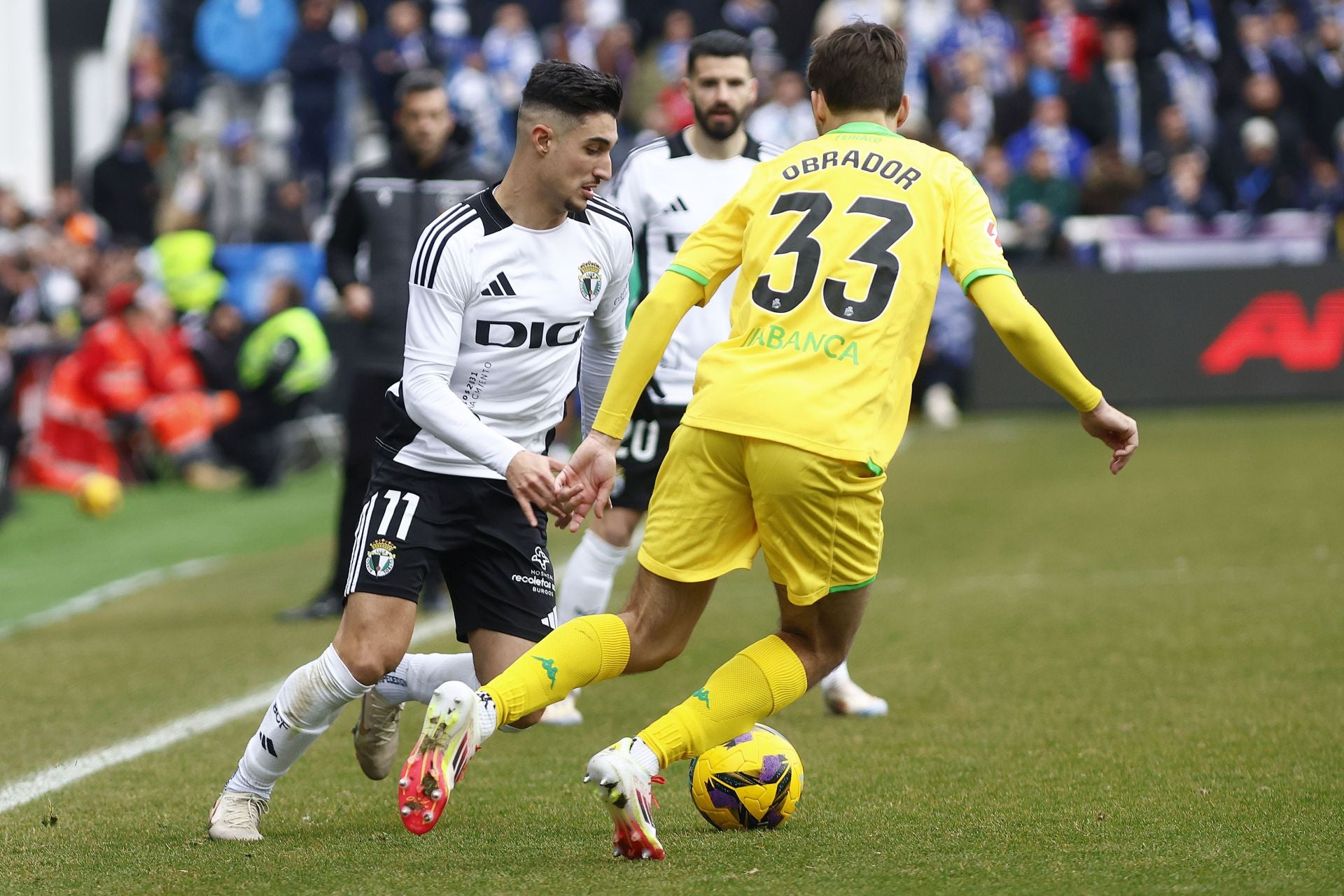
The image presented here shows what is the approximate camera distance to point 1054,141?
58.3ft

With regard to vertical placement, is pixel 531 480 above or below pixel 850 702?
above

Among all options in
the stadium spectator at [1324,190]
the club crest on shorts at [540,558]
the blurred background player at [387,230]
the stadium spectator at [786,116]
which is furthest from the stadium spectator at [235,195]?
the club crest on shorts at [540,558]

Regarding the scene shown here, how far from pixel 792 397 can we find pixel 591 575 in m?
2.42

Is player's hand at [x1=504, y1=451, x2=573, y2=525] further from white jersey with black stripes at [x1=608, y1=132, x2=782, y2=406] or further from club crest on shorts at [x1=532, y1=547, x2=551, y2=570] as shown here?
white jersey with black stripes at [x1=608, y1=132, x2=782, y2=406]

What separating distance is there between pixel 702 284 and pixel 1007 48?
1564 centimetres

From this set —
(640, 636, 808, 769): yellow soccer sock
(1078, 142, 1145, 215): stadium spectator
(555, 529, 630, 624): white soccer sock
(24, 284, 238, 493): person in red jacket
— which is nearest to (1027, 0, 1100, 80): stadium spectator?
(1078, 142, 1145, 215): stadium spectator

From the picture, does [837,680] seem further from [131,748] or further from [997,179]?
[997,179]

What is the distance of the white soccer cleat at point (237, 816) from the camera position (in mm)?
4555

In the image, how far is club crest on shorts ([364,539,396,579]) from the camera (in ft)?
15.0

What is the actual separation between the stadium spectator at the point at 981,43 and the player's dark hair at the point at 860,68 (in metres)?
14.9

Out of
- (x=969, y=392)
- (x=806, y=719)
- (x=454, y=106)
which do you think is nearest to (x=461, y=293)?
(x=806, y=719)

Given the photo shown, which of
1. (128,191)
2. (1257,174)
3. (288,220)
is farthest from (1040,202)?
(128,191)

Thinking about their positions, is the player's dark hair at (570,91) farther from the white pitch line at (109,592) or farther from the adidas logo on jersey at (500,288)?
the white pitch line at (109,592)

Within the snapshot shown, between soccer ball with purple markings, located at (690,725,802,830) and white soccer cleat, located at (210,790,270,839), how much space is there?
1.16m
